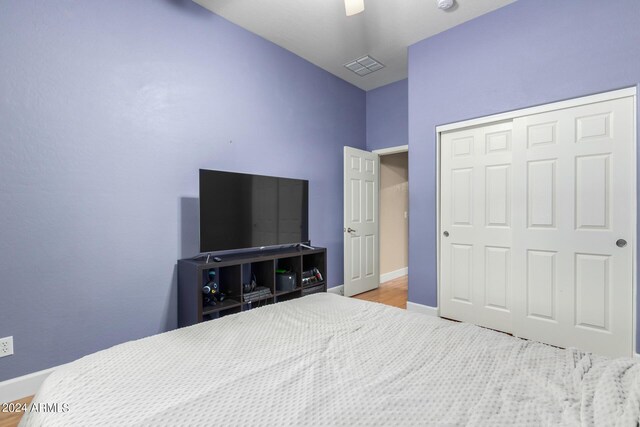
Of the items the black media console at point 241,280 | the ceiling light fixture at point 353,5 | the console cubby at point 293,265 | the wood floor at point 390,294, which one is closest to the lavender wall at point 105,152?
the black media console at point 241,280

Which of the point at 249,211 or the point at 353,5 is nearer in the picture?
the point at 353,5

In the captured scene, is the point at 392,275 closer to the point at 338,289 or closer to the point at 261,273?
the point at 338,289

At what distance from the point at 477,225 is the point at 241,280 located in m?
2.32

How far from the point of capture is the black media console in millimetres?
2338

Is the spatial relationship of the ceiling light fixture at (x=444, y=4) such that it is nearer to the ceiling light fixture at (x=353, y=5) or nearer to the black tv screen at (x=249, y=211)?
the ceiling light fixture at (x=353, y=5)

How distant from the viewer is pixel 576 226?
2406 millimetres

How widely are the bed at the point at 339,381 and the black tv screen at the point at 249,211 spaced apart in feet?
4.14

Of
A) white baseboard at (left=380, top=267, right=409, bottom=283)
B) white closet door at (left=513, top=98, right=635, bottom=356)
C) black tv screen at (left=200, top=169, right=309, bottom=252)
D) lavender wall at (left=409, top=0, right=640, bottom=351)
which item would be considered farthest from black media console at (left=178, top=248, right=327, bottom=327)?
white closet door at (left=513, top=98, right=635, bottom=356)

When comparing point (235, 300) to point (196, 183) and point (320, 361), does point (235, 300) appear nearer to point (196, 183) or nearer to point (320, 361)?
point (196, 183)

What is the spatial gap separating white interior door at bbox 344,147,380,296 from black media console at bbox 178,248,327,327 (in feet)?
2.53

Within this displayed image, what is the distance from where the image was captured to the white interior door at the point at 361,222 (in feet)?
12.9

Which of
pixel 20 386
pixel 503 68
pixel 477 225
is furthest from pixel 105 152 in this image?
pixel 503 68

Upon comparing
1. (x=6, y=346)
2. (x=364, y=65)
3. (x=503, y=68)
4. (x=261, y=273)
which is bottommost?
(x=6, y=346)

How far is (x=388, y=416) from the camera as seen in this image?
807 mm
